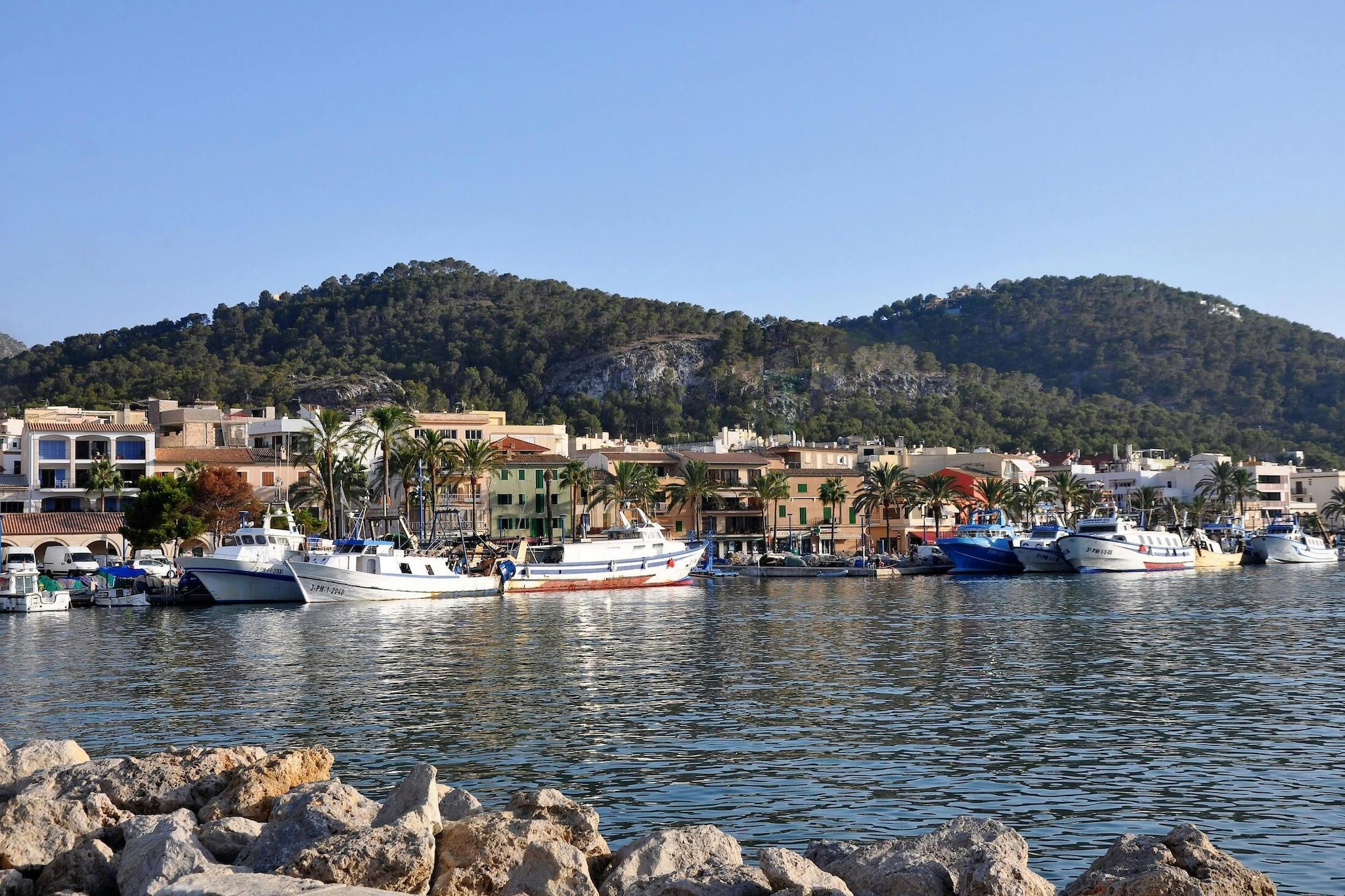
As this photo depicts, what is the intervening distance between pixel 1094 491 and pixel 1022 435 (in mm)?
52523

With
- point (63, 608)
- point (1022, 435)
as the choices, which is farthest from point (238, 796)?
point (1022, 435)

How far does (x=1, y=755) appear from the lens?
679 inches

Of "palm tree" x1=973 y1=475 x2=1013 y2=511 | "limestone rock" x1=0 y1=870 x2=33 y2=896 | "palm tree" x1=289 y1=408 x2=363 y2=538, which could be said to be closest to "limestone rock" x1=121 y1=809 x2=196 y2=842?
"limestone rock" x1=0 y1=870 x2=33 y2=896

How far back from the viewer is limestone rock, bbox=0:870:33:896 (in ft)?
40.5

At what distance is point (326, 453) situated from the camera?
8694 cm

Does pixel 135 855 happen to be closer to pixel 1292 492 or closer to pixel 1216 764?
pixel 1216 764

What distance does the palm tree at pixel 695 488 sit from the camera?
110m

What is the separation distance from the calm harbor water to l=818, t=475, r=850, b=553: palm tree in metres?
61.9

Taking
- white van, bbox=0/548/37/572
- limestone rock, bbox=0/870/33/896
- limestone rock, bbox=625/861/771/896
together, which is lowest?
limestone rock, bbox=0/870/33/896

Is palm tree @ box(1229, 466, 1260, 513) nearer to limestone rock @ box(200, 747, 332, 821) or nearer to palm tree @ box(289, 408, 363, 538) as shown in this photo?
palm tree @ box(289, 408, 363, 538)

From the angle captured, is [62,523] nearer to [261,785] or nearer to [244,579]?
[244,579]

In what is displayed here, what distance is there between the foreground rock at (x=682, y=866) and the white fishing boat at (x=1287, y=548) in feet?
360

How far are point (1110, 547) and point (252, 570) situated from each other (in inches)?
2116

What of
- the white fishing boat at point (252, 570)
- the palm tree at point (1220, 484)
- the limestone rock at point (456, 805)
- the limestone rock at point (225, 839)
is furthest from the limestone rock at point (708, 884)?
the palm tree at point (1220, 484)
